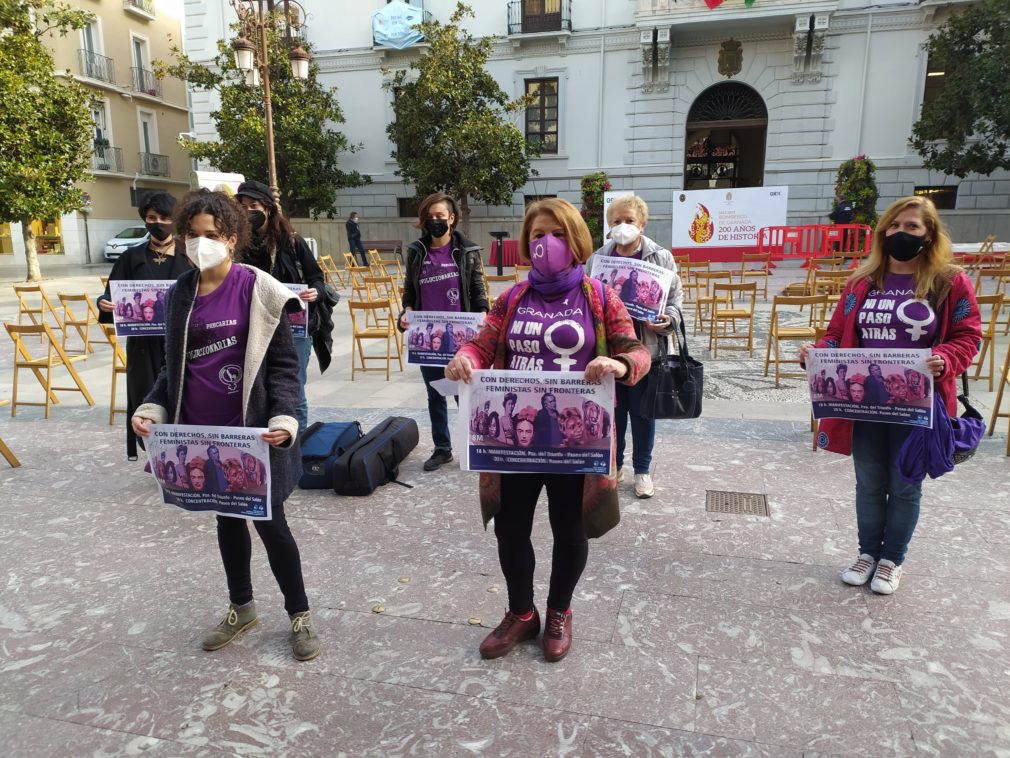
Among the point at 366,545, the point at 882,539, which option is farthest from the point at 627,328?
the point at 366,545

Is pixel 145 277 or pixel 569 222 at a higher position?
pixel 569 222

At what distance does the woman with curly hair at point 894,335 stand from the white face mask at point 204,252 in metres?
2.30

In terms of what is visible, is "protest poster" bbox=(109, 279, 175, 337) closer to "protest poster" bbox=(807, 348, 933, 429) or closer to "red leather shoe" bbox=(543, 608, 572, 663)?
"red leather shoe" bbox=(543, 608, 572, 663)

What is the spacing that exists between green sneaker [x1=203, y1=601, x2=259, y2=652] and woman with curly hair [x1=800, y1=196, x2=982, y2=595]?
248 cm

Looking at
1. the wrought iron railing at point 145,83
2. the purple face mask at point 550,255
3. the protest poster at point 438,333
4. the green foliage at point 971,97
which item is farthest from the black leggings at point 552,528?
the wrought iron railing at point 145,83

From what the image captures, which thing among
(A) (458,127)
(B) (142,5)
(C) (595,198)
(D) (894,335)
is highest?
(B) (142,5)

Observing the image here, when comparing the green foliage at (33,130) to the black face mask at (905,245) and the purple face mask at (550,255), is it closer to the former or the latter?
the purple face mask at (550,255)

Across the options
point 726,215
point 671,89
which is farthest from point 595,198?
point 671,89

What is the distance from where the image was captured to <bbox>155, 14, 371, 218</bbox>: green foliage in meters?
19.7

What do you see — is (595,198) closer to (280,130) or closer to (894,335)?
(280,130)

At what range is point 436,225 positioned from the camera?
165 inches

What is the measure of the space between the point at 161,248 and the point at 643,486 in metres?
3.12

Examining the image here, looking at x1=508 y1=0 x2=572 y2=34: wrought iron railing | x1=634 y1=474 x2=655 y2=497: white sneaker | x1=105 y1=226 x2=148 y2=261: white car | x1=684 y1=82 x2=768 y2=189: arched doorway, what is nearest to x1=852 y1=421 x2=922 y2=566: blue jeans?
x1=634 y1=474 x2=655 y2=497: white sneaker

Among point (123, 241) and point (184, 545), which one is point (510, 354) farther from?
point (123, 241)
